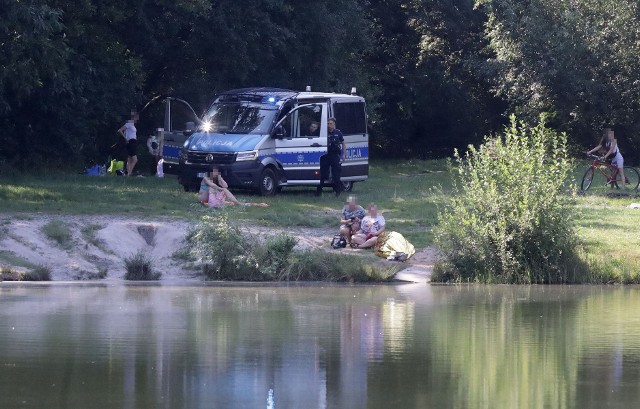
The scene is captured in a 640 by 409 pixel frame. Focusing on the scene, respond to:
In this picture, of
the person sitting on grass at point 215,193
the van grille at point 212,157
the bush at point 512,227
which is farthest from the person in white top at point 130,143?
the bush at point 512,227

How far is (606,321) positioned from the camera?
15.0 meters

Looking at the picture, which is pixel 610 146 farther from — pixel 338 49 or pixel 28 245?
pixel 28 245

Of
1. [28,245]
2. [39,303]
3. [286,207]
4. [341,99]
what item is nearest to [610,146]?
[341,99]

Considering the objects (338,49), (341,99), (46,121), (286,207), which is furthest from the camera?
(338,49)

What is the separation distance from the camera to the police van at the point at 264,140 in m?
25.5

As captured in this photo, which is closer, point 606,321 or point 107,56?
point 606,321

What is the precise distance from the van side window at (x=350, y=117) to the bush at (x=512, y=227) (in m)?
8.68

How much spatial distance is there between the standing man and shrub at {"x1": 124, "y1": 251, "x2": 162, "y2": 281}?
8.15 metres

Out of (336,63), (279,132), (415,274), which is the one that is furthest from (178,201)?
(336,63)

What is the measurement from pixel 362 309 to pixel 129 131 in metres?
16.5

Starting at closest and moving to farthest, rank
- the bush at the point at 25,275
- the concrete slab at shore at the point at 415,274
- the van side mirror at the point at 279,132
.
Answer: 1. the bush at the point at 25,275
2. the concrete slab at shore at the point at 415,274
3. the van side mirror at the point at 279,132

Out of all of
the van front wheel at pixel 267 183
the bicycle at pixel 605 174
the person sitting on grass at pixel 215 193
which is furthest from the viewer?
the bicycle at pixel 605 174

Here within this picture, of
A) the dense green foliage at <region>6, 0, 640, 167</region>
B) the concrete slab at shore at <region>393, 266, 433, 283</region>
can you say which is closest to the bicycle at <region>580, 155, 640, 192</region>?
the dense green foliage at <region>6, 0, 640, 167</region>

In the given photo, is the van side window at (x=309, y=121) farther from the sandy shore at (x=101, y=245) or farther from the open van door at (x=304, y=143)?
the sandy shore at (x=101, y=245)
